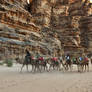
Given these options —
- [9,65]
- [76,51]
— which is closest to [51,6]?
[76,51]

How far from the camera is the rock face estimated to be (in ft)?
73.1

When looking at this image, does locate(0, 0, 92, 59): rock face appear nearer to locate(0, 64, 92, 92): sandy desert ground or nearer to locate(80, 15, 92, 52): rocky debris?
locate(80, 15, 92, 52): rocky debris

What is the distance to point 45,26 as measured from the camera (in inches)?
1924

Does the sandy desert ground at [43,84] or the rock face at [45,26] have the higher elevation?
the rock face at [45,26]

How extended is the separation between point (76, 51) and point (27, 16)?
25.3 meters

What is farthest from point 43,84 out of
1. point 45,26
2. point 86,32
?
point 86,32

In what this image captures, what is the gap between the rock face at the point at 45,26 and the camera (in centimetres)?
2228

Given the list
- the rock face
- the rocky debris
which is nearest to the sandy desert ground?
the rock face

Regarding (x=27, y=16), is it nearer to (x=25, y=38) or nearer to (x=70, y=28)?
(x=25, y=38)

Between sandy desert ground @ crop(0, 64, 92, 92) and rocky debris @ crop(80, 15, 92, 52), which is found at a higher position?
rocky debris @ crop(80, 15, 92, 52)

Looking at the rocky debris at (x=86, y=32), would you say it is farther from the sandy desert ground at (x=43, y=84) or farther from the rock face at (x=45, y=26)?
the sandy desert ground at (x=43, y=84)

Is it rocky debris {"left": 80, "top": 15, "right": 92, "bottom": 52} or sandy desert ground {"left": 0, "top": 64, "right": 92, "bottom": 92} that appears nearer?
sandy desert ground {"left": 0, "top": 64, "right": 92, "bottom": 92}

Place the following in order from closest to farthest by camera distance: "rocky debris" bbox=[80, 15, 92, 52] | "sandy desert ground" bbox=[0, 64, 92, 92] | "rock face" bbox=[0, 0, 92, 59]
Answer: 1. "sandy desert ground" bbox=[0, 64, 92, 92]
2. "rock face" bbox=[0, 0, 92, 59]
3. "rocky debris" bbox=[80, 15, 92, 52]

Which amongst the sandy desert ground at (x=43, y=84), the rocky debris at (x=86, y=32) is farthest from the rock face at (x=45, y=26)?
the sandy desert ground at (x=43, y=84)
